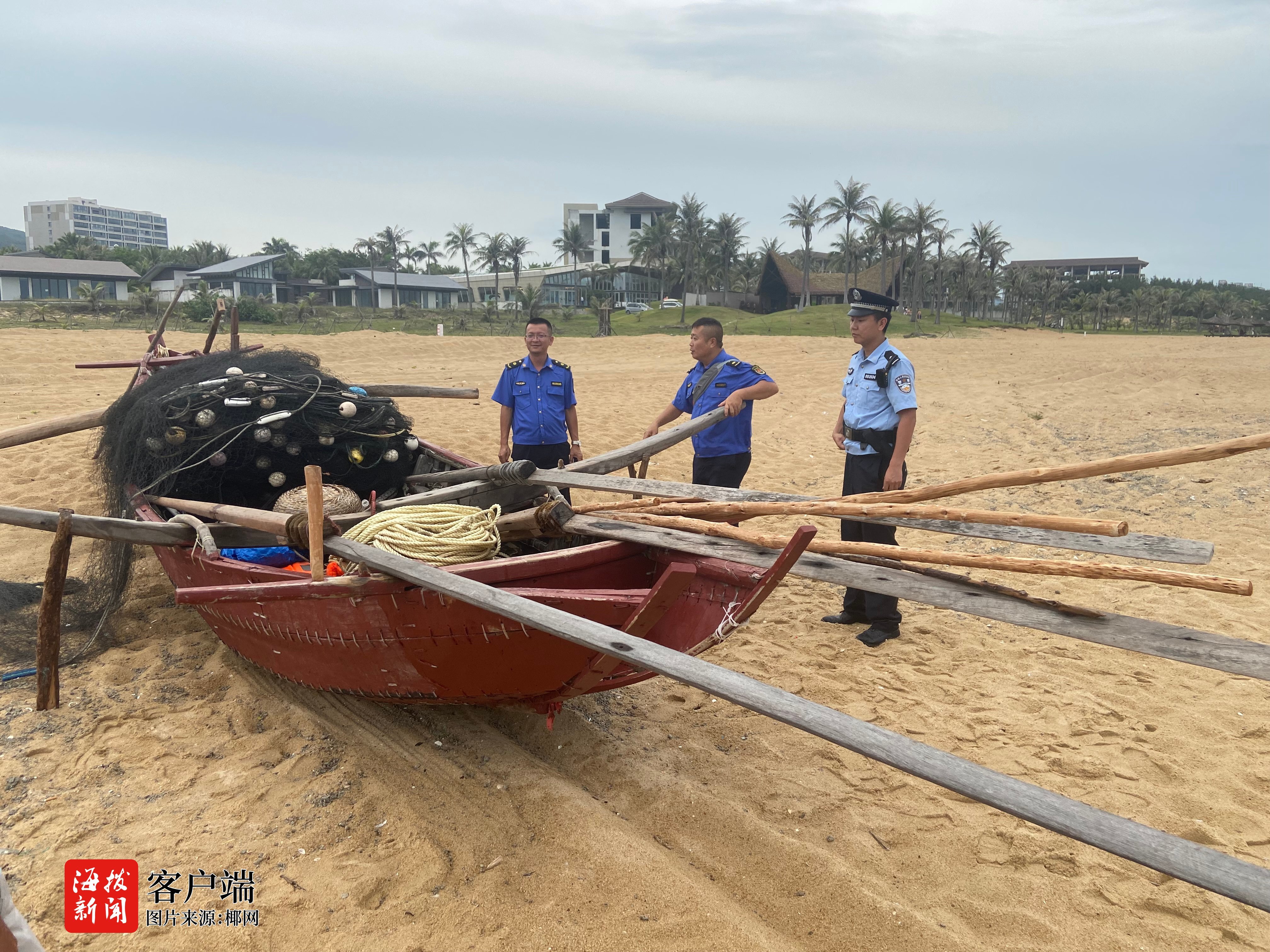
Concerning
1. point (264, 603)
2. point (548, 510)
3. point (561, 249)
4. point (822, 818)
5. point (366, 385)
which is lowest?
point (822, 818)

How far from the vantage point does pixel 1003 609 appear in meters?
2.08

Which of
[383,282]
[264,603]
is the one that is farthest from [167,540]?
[383,282]

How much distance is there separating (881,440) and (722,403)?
36.3 inches

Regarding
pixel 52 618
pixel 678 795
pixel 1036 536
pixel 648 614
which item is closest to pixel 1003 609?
pixel 1036 536

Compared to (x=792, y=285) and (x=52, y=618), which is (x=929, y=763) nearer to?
(x=52, y=618)

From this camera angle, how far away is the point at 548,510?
330cm

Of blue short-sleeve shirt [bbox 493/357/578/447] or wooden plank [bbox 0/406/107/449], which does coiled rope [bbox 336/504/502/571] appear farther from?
wooden plank [bbox 0/406/107/449]

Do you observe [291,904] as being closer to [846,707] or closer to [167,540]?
[167,540]

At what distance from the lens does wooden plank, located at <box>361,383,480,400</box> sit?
6.07 m

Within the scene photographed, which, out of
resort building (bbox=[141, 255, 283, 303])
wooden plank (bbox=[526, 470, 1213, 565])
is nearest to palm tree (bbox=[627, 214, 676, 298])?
resort building (bbox=[141, 255, 283, 303])

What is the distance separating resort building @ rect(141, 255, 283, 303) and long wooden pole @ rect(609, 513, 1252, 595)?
4159cm

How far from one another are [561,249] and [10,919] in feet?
189

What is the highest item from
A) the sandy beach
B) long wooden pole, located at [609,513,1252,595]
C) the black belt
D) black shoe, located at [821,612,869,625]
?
the black belt

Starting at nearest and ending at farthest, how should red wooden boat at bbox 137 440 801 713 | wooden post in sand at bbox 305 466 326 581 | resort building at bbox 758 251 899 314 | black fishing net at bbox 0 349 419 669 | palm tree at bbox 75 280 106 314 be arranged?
red wooden boat at bbox 137 440 801 713
wooden post in sand at bbox 305 466 326 581
black fishing net at bbox 0 349 419 669
palm tree at bbox 75 280 106 314
resort building at bbox 758 251 899 314
